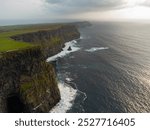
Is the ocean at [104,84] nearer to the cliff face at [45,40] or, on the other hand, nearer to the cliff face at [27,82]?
the cliff face at [27,82]

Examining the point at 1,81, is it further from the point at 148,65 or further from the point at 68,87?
the point at 148,65

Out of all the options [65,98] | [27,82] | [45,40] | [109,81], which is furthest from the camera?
[45,40]

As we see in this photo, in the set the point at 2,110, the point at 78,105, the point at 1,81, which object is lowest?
the point at 78,105

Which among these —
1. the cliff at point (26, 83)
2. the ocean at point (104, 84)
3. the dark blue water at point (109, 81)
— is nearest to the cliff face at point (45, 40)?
the ocean at point (104, 84)

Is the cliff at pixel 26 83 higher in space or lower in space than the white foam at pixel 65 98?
higher

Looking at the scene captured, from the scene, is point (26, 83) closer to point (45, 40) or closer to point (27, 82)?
point (27, 82)

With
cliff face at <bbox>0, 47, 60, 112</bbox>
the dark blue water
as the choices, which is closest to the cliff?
cliff face at <bbox>0, 47, 60, 112</bbox>

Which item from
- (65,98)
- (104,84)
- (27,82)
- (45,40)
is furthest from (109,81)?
(45,40)

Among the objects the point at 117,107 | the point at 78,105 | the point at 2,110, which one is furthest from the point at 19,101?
the point at 117,107
